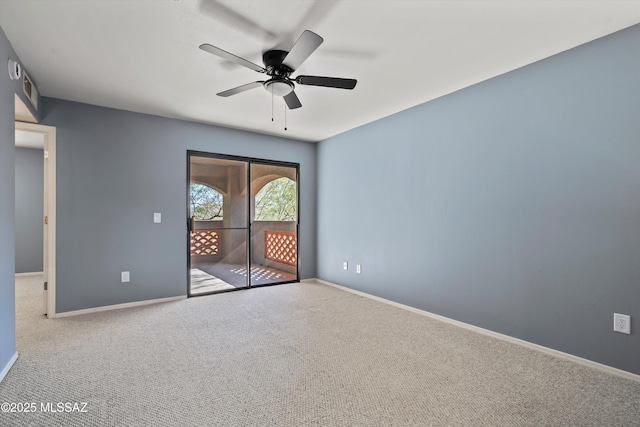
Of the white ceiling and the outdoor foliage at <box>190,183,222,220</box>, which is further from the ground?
the white ceiling

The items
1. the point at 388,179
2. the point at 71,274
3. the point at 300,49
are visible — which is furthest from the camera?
the point at 388,179

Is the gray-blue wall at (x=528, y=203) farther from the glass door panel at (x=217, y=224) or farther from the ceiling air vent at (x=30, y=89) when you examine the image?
the ceiling air vent at (x=30, y=89)

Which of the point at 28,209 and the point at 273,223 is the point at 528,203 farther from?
the point at 28,209

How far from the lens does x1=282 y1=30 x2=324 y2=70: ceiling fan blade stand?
73.7 inches

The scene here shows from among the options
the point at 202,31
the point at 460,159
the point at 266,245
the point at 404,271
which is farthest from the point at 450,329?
the point at 202,31

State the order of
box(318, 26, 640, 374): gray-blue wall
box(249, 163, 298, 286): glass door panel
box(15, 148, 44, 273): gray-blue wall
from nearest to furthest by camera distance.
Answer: box(318, 26, 640, 374): gray-blue wall
box(249, 163, 298, 286): glass door panel
box(15, 148, 44, 273): gray-blue wall

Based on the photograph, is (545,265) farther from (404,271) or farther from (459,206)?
(404,271)

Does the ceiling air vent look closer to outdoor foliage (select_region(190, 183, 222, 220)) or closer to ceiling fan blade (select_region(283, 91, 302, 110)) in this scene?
outdoor foliage (select_region(190, 183, 222, 220))

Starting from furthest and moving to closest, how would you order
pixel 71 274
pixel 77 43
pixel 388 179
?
pixel 388 179 < pixel 71 274 < pixel 77 43

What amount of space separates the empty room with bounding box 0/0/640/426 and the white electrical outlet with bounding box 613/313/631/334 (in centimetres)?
2

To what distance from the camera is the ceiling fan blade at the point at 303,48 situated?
1.87 meters

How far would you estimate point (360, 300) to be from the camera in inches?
164

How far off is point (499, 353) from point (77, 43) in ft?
13.5

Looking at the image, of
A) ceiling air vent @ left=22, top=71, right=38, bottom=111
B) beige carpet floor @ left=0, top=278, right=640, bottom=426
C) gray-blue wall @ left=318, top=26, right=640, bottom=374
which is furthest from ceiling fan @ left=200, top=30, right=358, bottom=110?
beige carpet floor @ left=0, top=278, right=640, bottom=426
